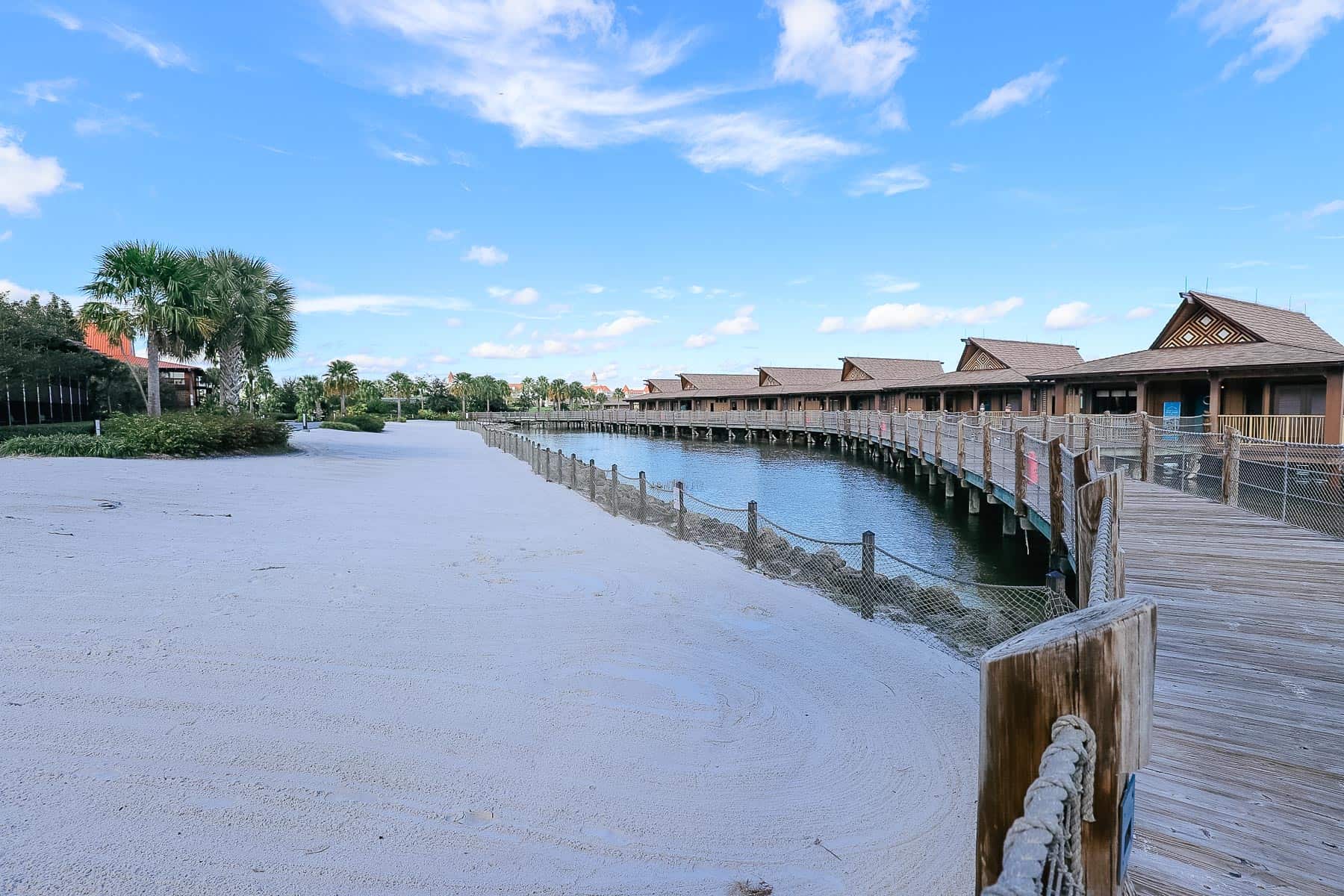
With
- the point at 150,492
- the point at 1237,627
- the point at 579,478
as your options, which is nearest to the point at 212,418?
the point at 150,492

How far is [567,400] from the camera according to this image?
11981cm

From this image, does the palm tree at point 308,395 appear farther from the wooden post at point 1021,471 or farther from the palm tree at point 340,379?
the wooden post at point 1021,471

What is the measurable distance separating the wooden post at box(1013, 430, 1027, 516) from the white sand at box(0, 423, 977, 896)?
7.54 meters

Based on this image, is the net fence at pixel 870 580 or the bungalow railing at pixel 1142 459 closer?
the net fence at pixel 870 580

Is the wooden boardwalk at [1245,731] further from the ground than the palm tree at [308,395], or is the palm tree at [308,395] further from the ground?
the palm tree at [308,395]

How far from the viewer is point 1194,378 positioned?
1027 inches

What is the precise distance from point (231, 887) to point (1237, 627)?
7397 mm

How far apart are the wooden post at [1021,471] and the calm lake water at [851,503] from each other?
1493 millimetres

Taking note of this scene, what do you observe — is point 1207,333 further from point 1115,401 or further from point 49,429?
point 49,429

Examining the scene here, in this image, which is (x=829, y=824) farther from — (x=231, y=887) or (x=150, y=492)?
(x=150, y=492)

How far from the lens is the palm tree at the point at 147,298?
21953 millimetres

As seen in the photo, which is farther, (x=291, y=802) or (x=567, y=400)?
(x=567, y=400)

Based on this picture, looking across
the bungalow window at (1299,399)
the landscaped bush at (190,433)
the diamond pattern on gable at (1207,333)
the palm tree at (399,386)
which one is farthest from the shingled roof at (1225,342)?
the palm tree at (399,386)

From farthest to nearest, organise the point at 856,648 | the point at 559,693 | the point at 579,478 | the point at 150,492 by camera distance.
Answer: the point at 579,478, the point at 150,492, the point at 856,648, the point at 559,693
